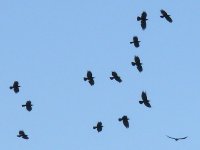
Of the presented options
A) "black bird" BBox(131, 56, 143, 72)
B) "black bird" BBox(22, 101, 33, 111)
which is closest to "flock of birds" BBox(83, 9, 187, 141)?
"black bird" BBox(131, 56, 143, 72)

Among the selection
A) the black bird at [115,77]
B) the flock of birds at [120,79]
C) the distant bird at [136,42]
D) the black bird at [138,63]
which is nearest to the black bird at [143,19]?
the flock of birds at [120,79]

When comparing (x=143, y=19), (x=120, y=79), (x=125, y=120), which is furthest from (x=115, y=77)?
(x=143, y=19)

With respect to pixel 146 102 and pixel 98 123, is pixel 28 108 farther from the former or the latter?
pixel 146 102

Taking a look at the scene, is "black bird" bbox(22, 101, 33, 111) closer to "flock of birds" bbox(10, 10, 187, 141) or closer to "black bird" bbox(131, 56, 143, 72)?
"flock of birds" bbox(10, 10, 187, 141)

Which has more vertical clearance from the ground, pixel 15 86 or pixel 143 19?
pixel 143 19

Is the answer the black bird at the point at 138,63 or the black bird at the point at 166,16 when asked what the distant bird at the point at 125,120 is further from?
the black bird at the point at 166,16

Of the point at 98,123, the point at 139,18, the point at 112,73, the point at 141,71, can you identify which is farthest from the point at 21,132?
the point at 139,18

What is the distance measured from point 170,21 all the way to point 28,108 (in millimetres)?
13718

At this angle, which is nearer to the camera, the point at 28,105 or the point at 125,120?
the point at 28,105

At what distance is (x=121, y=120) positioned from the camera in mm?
35719

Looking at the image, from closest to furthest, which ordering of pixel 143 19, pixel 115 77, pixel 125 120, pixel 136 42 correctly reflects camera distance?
pixel 143 19, pixel 115 77, pixel 136 42, pixel 125 120

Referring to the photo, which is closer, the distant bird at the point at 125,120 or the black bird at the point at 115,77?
the black bird at the point at 115,77

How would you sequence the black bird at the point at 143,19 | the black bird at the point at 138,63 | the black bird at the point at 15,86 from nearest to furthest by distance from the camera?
the black bird at the point at 143,19
the black bird at the point at 138,63
the black bird at the point at 15,86

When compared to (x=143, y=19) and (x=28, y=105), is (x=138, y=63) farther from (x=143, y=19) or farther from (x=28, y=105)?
(x=28, y=105)
